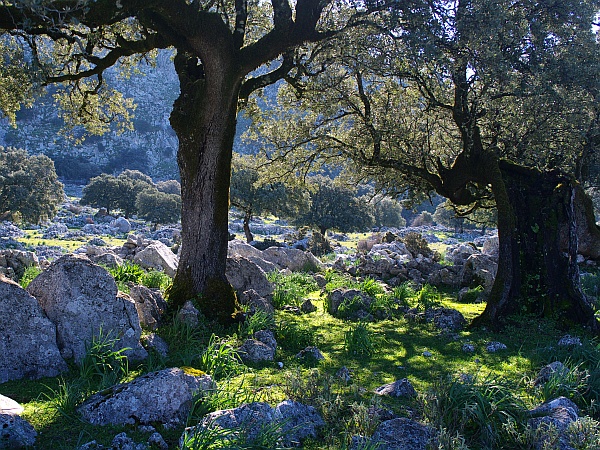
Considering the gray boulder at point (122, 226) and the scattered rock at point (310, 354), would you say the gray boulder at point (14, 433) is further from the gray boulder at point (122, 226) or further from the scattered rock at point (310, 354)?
the gray boulder at point (122, 226)

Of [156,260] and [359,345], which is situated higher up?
[156,260]

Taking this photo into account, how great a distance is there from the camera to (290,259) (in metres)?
18.8

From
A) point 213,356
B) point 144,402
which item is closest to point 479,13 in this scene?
point 213,356

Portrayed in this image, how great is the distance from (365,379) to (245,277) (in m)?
4.99

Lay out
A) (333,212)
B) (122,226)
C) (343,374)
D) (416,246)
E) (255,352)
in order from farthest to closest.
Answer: (122,226) < (333,212) < (416,246) < (255,352) < (343,374)

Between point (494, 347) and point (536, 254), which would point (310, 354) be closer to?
point (494, 347)

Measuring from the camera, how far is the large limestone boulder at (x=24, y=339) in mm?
5199

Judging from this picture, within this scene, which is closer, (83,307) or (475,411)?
(475,411)

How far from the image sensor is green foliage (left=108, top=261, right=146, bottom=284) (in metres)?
10.2

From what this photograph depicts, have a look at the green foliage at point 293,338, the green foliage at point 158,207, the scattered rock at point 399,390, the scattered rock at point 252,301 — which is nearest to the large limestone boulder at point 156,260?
the scattered rock at point 252,301

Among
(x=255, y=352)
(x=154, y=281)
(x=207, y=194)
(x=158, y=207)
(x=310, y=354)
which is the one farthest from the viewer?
(x=158, y=207)

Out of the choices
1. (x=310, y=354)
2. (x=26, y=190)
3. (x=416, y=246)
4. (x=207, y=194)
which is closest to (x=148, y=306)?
(x=207, y=194)

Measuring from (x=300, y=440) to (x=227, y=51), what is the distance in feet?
22.3

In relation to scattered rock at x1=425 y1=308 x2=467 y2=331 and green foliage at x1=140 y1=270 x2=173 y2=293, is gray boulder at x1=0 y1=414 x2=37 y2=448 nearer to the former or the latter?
green foliage at x1=140 y1=270 x2=173 y2=293
